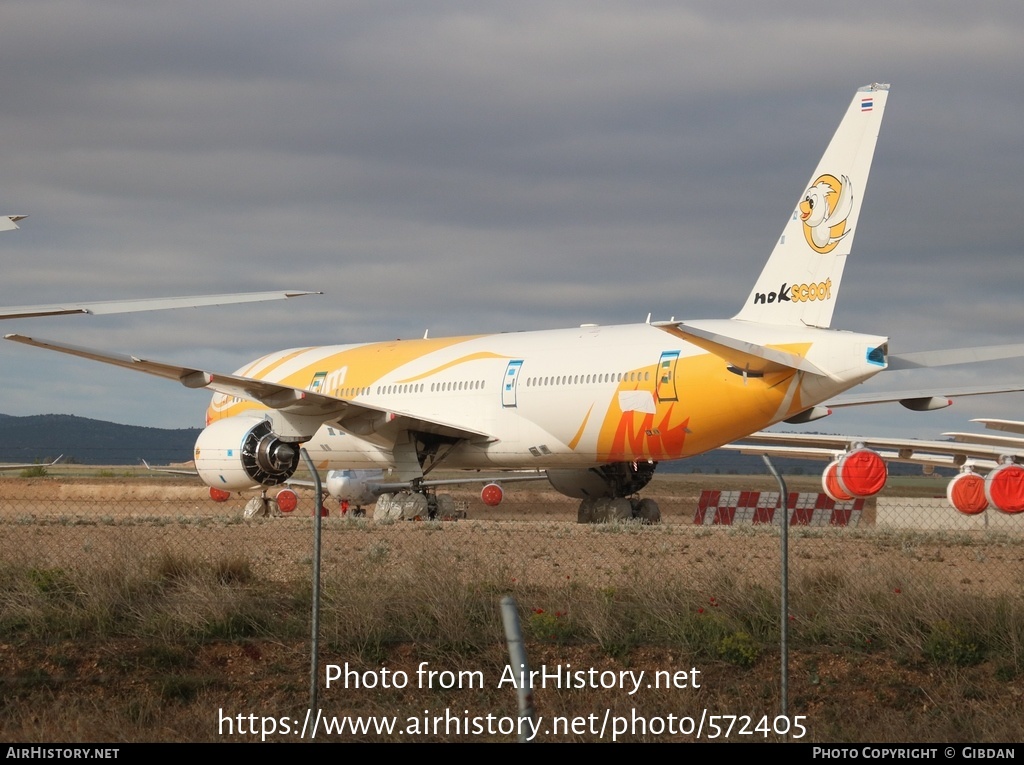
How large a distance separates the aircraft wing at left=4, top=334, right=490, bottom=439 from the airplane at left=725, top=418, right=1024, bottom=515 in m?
5.68

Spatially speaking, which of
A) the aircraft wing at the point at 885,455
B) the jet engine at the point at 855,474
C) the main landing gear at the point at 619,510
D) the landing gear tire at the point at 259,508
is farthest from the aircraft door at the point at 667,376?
the landing gear tire at the point at 259,508

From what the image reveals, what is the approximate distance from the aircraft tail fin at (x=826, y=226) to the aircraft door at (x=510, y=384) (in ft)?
15.6

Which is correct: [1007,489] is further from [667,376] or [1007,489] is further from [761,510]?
[761,510]

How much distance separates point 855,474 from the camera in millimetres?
21406

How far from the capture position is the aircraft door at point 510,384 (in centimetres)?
2287

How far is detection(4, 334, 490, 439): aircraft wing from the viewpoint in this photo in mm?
20866

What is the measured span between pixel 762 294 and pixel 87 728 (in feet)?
46.0

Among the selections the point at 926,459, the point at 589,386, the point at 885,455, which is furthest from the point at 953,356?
the point at 926,459

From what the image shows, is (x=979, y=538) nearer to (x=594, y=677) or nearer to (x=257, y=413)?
(x=594, y=677)

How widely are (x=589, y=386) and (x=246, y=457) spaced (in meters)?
5.97

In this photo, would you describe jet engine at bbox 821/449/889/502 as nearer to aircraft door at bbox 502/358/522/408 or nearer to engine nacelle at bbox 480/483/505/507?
aircraft door at bbox 502/358/522/408

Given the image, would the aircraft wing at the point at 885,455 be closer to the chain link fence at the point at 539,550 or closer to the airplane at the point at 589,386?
the airplane at the point at 589,386

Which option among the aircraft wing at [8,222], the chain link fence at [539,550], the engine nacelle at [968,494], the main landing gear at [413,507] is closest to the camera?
the aircraft wing at [8,222]

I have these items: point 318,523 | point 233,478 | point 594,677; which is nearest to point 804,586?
point 594,677
